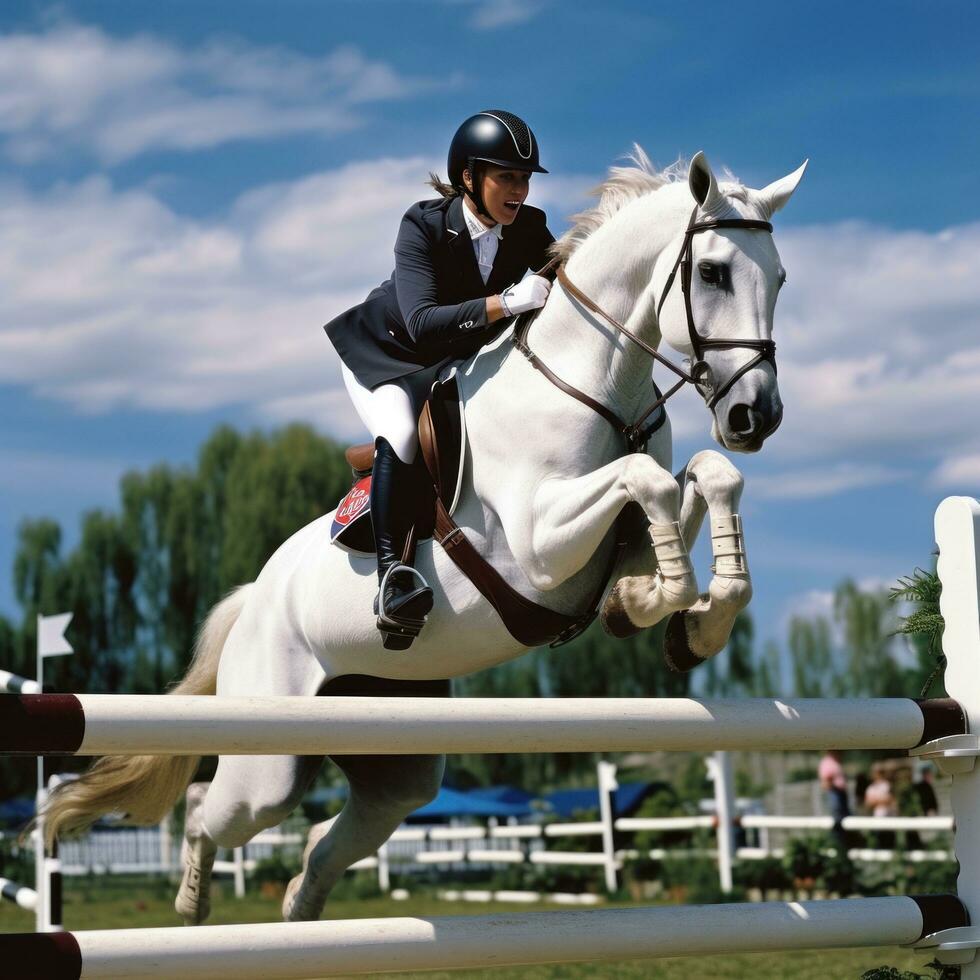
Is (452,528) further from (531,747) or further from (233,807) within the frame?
(233,807)

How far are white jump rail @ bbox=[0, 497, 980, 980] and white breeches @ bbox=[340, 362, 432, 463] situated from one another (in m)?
1.21

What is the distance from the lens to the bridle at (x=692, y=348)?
125 inches

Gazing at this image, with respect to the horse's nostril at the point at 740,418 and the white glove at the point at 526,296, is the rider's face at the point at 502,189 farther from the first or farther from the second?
the horse's nostril at the point at 740,418

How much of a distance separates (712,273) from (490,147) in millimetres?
751

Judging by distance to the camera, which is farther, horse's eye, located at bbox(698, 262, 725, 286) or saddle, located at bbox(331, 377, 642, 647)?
saddle, located at bbox(331, 377, 642, 647)

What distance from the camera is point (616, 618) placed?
132 inches

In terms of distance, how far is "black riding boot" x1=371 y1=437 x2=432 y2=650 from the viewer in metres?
3.48

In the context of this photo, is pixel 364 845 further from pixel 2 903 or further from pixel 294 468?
pixel 294 468

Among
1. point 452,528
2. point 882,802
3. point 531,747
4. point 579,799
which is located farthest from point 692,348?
point 579,799

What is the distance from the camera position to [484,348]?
384 cm

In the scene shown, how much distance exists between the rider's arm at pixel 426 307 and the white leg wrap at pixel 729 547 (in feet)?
2.74

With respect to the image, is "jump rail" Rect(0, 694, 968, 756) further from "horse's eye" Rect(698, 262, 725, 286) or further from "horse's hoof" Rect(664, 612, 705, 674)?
"horse's eye" Rect(698, 262, 725, 286)

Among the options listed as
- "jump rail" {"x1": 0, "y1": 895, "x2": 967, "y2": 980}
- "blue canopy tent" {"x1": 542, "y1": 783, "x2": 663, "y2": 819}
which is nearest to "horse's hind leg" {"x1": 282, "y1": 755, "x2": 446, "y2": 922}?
"jump rail" {"x1": 0, "y1": 895, "x2": 967, "y2": 980}

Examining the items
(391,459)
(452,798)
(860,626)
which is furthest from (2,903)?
(860,626)
